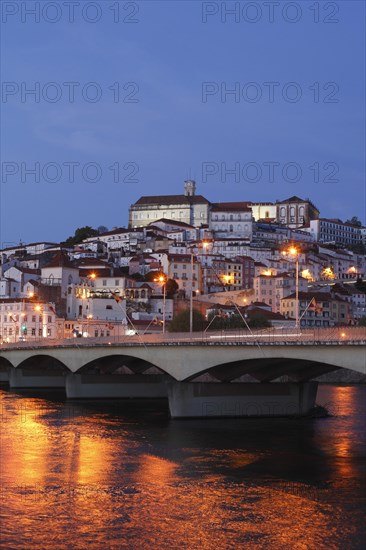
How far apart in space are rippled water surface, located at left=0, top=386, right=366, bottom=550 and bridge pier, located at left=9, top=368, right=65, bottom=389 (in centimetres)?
2720

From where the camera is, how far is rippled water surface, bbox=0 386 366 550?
21656 millimetres

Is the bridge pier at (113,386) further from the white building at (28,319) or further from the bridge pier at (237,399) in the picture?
the white building at (28,319)

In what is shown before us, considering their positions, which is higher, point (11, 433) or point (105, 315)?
point (105, 315)

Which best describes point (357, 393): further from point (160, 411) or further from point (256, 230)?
point (256, 230)

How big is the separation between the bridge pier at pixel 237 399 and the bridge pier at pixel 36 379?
30286 mm

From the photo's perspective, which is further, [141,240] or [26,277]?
[141,240]

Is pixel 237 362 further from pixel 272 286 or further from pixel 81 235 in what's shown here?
pixel 81 235

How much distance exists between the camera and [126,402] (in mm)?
56969

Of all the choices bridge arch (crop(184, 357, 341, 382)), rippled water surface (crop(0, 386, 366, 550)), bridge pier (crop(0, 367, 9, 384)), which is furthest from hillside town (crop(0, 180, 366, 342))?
rippled water surface (crop(0, 386, 366, 550))

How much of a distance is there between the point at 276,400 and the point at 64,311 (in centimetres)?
7838

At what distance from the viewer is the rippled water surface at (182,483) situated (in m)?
21.7

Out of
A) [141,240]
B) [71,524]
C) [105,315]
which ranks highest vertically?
[141,240]

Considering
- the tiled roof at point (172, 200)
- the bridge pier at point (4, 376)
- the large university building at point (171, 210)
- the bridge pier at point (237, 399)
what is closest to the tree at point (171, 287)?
the bridge pier at point (4, 376)

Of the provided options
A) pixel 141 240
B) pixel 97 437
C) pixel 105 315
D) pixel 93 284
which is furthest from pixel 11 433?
pixel 141 240
